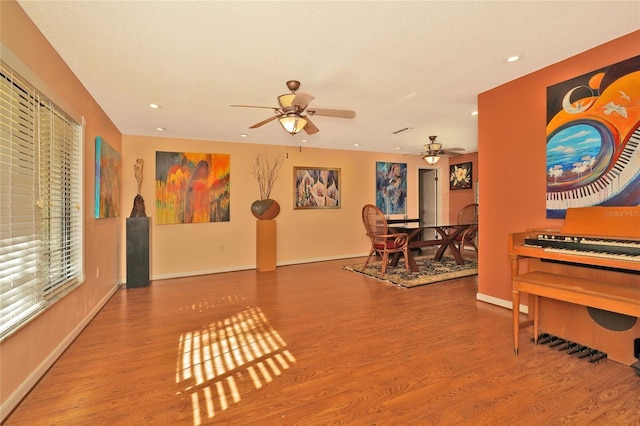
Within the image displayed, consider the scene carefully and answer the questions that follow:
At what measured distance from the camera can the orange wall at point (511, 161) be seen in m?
2.85

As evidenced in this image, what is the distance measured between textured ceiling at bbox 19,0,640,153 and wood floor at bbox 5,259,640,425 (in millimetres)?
2322

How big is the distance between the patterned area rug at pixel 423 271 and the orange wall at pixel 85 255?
359 cm

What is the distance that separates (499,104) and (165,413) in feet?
12.6

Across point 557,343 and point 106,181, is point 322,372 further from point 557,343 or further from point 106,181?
point 106,181

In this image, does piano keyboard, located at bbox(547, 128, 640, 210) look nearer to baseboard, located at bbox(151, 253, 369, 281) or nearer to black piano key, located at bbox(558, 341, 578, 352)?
black piano key, located at bbox(558, 341, 578, 352)

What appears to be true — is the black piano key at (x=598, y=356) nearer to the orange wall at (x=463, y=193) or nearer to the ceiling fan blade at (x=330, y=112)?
the ceiling fan blade at (x=330, y=112)

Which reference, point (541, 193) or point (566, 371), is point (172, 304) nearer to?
point (566, 371)

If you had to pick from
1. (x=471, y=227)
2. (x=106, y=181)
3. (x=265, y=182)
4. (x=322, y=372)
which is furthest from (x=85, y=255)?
(x=471, y=227)

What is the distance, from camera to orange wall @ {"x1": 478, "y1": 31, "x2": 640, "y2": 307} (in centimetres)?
285

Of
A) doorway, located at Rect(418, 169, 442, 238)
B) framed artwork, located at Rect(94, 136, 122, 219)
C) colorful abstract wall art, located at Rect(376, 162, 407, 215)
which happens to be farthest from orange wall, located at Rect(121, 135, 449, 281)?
doorway, located at Rect(418, 169, 442, 238)

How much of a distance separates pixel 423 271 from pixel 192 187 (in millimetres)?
4062

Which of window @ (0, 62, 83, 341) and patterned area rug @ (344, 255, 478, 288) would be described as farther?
patterned area rug @ (344, 255, 478, 288)

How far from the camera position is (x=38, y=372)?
2.02 metres

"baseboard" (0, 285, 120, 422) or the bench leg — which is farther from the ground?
the bench leg
